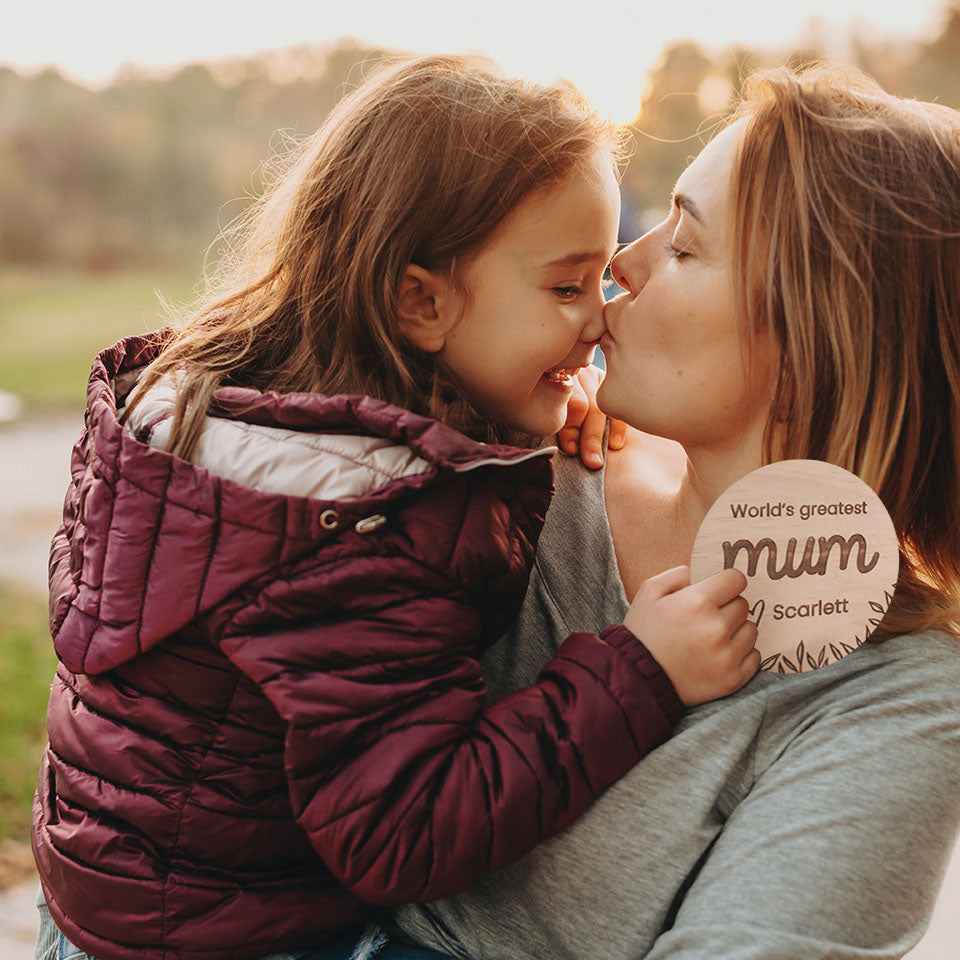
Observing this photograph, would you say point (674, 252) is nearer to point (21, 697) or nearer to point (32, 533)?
point (21, 697)

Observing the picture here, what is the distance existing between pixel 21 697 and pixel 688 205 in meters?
3.19

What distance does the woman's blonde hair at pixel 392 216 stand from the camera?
1434 millimetres

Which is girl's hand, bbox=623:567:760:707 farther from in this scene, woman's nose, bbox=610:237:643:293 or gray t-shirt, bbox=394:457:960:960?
woman's nose, bbox=610:237:643:293

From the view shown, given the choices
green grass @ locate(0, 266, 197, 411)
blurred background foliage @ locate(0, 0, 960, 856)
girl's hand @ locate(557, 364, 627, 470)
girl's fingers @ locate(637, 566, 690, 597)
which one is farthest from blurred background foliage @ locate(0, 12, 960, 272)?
girl's fingers @ locate(637, 566, 690, 597)

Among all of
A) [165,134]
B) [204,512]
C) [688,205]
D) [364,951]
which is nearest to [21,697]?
[364,951]

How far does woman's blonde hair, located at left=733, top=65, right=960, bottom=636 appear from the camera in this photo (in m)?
1.26

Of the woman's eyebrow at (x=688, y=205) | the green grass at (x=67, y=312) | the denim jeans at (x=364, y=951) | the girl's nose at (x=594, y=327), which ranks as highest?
the woman's eyebrow at (x=688, y=205)

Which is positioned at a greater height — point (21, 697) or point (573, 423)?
point (573, 423)

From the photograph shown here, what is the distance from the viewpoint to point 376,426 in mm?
1194

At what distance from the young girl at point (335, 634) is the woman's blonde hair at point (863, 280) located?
0.26 metres

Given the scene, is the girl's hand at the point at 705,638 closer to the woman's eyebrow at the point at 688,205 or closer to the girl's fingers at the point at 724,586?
the girl's fingers at the point at 724,586

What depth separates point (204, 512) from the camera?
115 cm

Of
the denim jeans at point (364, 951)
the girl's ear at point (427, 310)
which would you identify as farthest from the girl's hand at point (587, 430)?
the denim jeans at point (364, 951)

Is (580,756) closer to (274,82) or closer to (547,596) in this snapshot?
(547,596)
